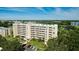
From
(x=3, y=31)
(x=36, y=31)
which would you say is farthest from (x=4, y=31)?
(x=36, y=31)

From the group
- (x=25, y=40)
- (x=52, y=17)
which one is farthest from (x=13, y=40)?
(x=52, y=17)

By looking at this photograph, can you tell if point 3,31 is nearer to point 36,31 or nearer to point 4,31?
point 4,31

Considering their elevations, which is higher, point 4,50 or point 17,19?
point 17,19
